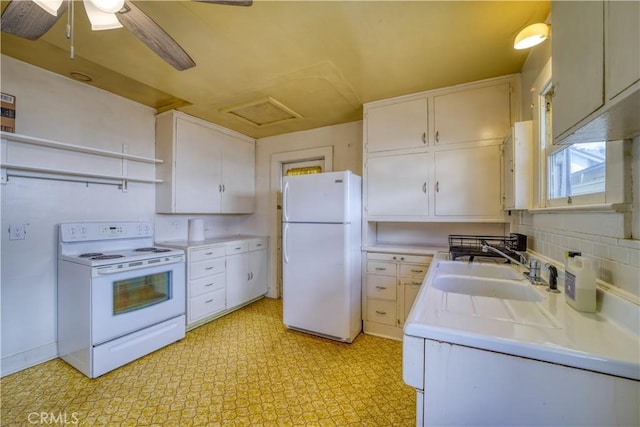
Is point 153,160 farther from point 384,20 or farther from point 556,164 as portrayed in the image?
point 556,164

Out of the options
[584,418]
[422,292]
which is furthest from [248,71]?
[584,418]

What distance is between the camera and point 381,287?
269cm

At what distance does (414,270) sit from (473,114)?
153 centimetres

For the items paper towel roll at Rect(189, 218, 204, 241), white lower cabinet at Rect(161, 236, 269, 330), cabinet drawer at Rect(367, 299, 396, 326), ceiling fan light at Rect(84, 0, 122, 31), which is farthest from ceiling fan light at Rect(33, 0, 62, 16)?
cabinet drawer at Rect(367, 299, 396, 326)

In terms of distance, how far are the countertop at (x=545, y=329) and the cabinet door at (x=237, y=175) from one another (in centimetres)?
314

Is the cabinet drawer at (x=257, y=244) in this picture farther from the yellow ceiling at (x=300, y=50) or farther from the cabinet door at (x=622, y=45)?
the cabinet door at (x=622, y=45)

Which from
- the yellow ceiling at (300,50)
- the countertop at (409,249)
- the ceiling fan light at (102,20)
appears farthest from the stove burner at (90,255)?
the countertop at (409,249)

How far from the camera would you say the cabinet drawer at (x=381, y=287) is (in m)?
2.64

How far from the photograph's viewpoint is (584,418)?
0.66m

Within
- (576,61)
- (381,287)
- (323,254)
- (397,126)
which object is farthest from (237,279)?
(576,61)

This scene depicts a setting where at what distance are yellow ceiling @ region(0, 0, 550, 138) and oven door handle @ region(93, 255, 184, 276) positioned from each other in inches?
62.7

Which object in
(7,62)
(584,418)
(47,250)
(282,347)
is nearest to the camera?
(584,418)

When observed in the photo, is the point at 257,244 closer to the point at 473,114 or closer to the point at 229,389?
the point at 229,389

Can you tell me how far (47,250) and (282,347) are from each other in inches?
87.4
